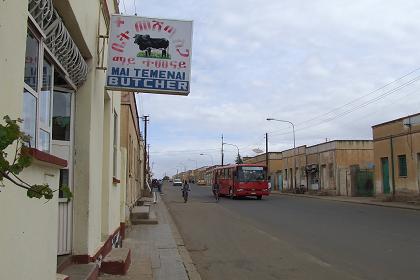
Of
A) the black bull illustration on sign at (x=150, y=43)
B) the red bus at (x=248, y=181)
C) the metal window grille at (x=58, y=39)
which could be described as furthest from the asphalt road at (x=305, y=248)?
the red bus at (x=248, y=181)

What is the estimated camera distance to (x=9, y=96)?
11.7 ft

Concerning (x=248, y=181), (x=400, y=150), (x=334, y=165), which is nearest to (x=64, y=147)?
(x=400, y=150)

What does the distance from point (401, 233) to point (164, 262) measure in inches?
340

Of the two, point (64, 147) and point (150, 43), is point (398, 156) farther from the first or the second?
point (64, 147)

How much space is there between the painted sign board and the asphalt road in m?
3.95

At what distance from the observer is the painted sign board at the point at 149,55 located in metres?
8.04

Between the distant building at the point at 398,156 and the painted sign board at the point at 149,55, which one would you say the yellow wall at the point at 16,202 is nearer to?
the painted sign board at the point at 149,55

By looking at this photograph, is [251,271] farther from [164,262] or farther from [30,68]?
[30,68]

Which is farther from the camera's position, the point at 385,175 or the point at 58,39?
the point at 385,175

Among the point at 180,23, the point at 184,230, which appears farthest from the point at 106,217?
the point at 184,230

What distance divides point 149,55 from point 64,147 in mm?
1964

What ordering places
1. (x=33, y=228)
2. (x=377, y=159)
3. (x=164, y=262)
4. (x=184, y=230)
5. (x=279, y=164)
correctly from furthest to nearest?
(x=279, y=164), (x=377, y=159), (x=184, y=230), (x=164, y=262), (x=33, y=228)

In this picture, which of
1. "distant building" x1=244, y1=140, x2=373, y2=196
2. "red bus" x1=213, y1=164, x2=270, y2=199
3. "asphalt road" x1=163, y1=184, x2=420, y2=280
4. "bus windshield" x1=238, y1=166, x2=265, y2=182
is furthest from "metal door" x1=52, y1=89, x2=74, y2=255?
"distant building" x1=244, y1=140, x2=373, y2=196

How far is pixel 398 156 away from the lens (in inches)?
1457
